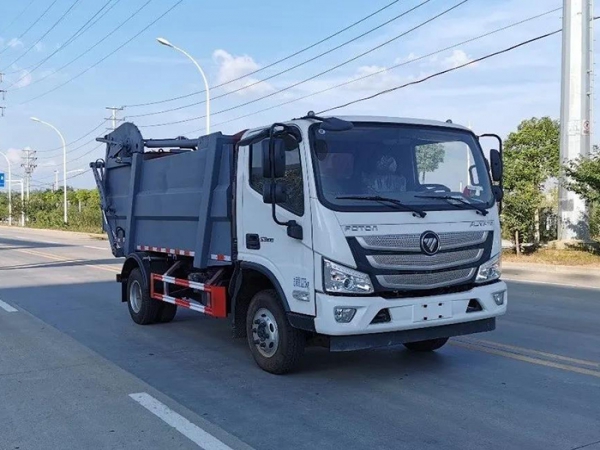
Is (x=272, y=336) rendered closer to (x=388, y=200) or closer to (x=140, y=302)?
(x=388, y=200)

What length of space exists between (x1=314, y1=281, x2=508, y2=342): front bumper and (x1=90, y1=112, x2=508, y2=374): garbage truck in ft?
0.03

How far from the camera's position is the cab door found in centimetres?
588

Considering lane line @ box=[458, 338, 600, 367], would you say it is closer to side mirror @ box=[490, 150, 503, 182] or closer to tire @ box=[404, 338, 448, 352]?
tire @ box=[404, 338, 448, 352]

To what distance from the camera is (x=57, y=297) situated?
41.0ft

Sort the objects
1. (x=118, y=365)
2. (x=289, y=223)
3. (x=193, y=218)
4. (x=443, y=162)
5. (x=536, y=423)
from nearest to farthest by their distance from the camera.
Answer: (x=536, y=423), (x=289, y=223), (x=443, y=162), (x=118, y=365), (x=193, y=218)

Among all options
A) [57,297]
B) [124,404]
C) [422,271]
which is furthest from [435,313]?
[57,297]

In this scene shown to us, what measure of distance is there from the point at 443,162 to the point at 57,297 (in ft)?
28.3

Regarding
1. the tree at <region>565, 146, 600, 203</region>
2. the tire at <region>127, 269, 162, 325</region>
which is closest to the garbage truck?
the tire at <region>127, 269, 162, 325</region>

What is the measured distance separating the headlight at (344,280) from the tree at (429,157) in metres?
1.26

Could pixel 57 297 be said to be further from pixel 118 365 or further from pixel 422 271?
pixel 422 271

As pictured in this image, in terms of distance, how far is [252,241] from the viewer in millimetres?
6637

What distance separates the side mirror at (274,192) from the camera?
6000 mm

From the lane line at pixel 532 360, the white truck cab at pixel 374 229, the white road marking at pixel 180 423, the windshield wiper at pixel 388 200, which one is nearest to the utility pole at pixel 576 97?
the lane line at pixel 532 360

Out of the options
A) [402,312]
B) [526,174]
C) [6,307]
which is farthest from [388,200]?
[526,174]
